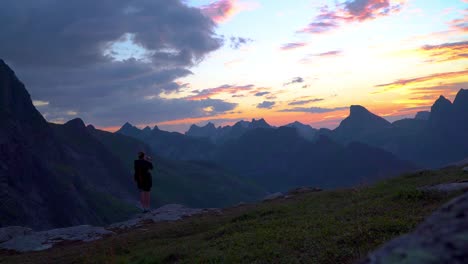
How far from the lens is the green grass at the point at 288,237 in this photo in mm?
13500

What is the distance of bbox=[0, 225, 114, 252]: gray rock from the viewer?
88.8ft

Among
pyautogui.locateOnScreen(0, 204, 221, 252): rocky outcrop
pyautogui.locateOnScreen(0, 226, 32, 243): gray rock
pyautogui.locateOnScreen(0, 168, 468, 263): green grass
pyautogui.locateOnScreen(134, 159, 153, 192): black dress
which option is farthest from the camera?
pyautogui.locateOnScreen(0, 226, 32, 243): gray rock

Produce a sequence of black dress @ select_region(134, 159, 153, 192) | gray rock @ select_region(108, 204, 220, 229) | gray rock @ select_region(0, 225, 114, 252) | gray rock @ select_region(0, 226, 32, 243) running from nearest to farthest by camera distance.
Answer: gray rock @ select_region(0, 225, 114, 252) → black dress @ select_region(134, 159, 153, 192) → gray rock @ select_region(0, 226, 32, 243) → gray rock @ select_region(108, 204, 220, 229)

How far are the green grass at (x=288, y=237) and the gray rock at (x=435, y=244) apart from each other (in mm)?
7090

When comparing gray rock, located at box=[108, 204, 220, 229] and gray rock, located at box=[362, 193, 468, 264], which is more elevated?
gray rock, located at box=[362, 193, 468, 264]

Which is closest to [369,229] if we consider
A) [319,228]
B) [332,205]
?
[319,228]

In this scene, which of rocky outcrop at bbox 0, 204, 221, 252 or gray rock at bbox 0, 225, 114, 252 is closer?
gray rock at bbox 0, 225, 114, 252

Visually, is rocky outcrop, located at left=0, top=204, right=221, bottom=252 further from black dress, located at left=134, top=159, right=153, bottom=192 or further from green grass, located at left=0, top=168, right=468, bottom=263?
black dress, located at left=134, top=159, right=153, bottom=192

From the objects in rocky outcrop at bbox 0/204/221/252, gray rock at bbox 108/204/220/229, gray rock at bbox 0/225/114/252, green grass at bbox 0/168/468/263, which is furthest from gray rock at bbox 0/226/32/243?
green grass at bbox 0/168/468/263

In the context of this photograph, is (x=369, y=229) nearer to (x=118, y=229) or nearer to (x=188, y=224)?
(x=188, y=224)

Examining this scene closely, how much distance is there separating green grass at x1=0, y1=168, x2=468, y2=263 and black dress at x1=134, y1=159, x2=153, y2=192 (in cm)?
645

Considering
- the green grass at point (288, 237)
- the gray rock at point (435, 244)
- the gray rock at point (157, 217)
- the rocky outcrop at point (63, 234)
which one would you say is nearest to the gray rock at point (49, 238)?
the rocky outcrop at point (63, 234)

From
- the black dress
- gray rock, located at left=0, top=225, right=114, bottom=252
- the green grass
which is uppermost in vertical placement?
the black dress

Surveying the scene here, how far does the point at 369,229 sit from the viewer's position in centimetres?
1440
